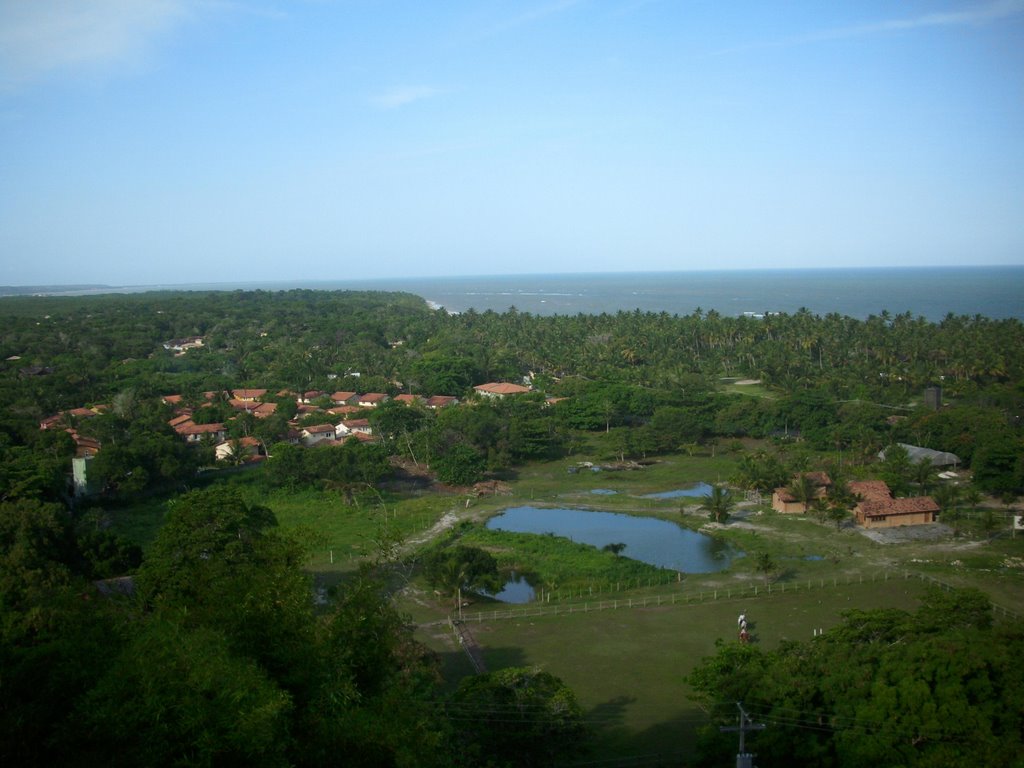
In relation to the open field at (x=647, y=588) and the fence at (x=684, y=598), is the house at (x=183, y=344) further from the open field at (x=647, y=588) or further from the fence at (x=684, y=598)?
the fence at (x=684, y=598)

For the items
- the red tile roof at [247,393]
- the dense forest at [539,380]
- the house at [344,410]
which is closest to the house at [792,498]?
the dense forest at [539,380]

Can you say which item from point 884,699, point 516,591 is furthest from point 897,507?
point 884,699

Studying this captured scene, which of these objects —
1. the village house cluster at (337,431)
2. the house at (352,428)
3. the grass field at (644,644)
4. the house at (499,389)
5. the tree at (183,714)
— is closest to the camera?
the tree at (183,714)

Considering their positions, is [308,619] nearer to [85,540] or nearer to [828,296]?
[85,540]

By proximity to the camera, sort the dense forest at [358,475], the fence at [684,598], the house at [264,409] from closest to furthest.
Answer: the dense forest at [358,475] → the fence at [684,598] → the house at [264,409]

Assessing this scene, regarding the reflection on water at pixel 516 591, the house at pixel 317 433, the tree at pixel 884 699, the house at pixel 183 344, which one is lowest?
the reflection on water at pixel 516 591

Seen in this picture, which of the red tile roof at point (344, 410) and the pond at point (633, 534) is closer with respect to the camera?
the pond at point (633, 534)

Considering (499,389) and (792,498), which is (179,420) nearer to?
(499,389)
